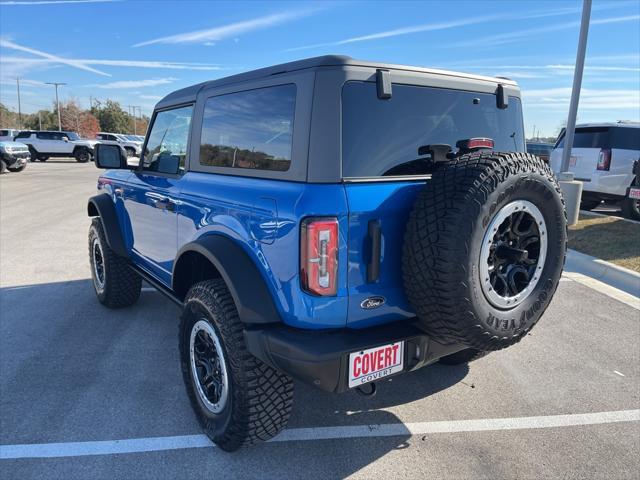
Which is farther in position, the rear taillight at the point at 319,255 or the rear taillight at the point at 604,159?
the rear taillight at the point at 604,159

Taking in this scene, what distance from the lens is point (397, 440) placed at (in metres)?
2.77

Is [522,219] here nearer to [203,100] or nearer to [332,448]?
[332,448]

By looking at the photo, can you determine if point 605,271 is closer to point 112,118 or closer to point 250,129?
point 250,129

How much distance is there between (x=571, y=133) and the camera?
28.6ft

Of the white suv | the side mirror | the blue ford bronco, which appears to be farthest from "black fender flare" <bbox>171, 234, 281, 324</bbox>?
the white suv

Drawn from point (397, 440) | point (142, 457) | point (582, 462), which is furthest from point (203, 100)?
point (582, 462)

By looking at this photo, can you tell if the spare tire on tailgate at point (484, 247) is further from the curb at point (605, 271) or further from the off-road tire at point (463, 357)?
the curb at point (605, 271)

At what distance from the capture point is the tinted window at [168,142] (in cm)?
338

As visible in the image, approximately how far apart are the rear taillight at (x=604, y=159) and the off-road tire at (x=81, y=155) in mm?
28556

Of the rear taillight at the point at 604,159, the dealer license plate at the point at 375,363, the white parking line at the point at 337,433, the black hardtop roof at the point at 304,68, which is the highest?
the black hardtop roof at the point at 304,68

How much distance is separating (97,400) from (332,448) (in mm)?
1565

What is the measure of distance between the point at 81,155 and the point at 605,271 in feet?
100

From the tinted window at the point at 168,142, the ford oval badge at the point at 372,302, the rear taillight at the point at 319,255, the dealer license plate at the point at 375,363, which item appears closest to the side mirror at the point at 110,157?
the tinted window at the point at 168,142

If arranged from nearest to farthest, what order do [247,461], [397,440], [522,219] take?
[522,219] < [247,461] < [397,440]
